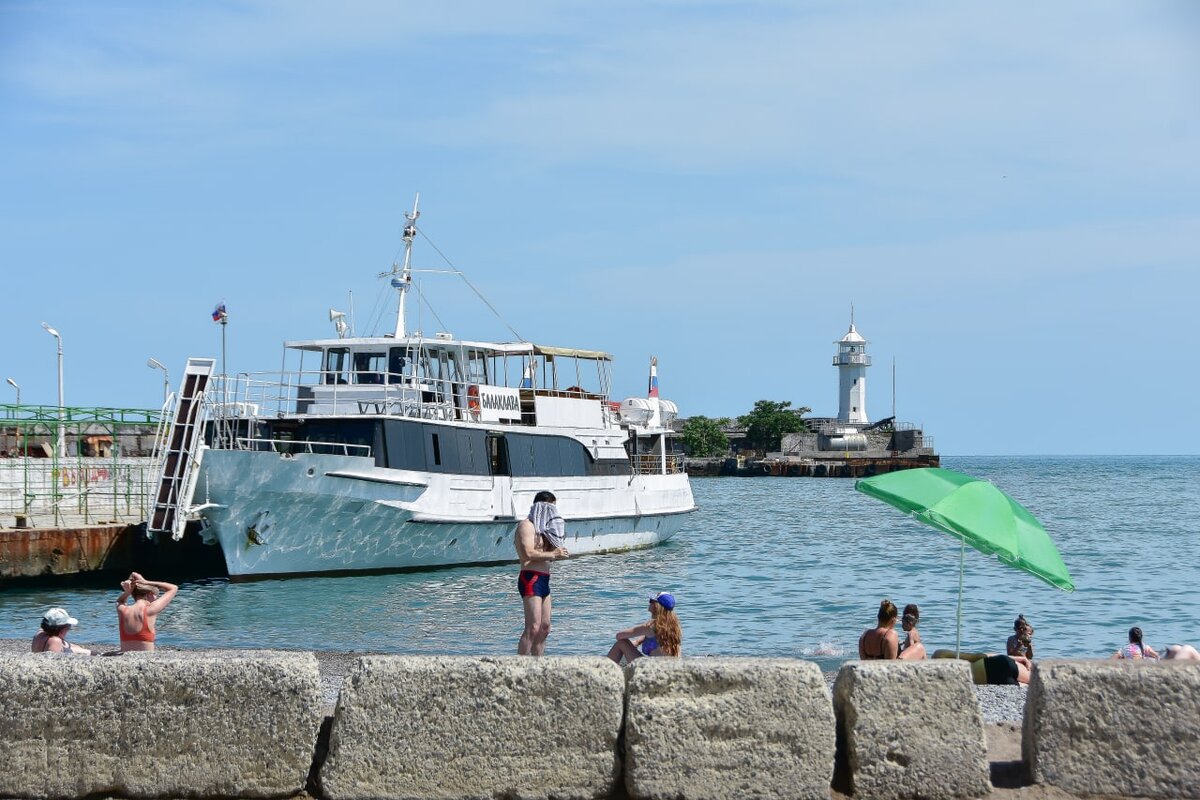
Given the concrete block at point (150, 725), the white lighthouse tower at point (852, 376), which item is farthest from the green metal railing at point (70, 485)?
the white lighthouse tower at point (852, 376)

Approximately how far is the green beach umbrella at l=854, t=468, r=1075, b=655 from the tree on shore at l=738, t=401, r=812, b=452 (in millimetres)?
114818

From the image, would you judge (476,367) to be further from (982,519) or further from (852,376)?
(852,376)

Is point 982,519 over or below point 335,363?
below

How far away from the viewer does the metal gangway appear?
24516 mm

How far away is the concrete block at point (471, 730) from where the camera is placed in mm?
6230

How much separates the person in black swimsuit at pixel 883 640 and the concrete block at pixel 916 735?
4150mm

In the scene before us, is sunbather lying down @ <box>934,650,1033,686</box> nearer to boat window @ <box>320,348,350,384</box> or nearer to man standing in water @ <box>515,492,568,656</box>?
man standing in water @ <box>515,492,568,656</box>

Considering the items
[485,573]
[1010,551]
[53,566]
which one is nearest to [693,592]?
[485,573]

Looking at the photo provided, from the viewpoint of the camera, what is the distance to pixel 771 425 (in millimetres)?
127375

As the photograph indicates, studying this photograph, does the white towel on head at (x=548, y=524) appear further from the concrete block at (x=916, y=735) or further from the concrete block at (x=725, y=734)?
the concrete block at (x=916, y=735)

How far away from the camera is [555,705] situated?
6.25m

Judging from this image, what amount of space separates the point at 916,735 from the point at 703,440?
400 feet

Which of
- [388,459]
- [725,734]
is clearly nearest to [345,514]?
[388,459]

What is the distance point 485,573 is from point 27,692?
70.8 ft
